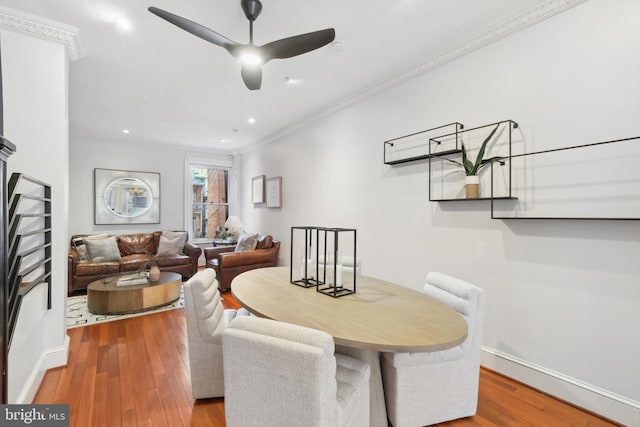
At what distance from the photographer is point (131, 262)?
4848mm

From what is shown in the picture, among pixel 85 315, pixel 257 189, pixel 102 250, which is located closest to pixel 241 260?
pixel 257 189

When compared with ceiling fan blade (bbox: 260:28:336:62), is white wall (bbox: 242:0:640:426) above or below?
below

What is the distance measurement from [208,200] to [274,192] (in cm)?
226

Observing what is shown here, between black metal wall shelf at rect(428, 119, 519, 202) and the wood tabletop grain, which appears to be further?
black metal wall shelf at rect(428, 119, 519, 202)

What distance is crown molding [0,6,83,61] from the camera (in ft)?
7.31

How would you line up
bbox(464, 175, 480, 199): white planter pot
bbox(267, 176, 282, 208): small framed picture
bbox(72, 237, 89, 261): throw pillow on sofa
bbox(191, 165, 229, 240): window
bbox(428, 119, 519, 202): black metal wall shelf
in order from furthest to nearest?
bbox(191, 165, 229, 240): window, bbox(267, 176, 282, 208): small framed picture, bbox(72, 237, 89, 261): throw pillow on sofa, bbox(464, 175, 480, 199): white planter pot, bbox(428, 119, 519, 202): black metal wall shelf

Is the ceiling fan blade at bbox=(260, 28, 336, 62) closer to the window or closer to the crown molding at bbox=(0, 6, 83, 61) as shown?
the crown molding at bbox=(0, 6, 83, 61)

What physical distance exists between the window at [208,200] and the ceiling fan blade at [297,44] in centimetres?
527

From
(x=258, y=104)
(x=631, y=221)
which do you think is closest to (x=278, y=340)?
(x=631, y=221)

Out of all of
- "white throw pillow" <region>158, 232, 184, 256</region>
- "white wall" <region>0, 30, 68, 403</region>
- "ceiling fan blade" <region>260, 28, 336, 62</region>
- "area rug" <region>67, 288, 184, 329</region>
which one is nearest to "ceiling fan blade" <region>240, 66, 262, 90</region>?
"ceiling fan blade" <region>260, 28, 336, 62</region>

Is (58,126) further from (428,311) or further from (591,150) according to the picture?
(591,150)

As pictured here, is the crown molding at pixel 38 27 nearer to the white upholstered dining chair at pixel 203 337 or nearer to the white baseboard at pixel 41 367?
the white upholstered dining chair at pixel 203 337

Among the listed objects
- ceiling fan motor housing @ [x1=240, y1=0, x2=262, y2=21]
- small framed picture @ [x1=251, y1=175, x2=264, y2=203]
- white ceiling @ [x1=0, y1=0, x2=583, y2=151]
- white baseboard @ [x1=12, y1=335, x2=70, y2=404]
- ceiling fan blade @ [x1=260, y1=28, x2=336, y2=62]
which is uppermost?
white ceiling @ [x1=0, y1=0, x2=583, y2=151]

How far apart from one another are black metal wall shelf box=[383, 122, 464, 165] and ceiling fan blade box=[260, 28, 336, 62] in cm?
133
